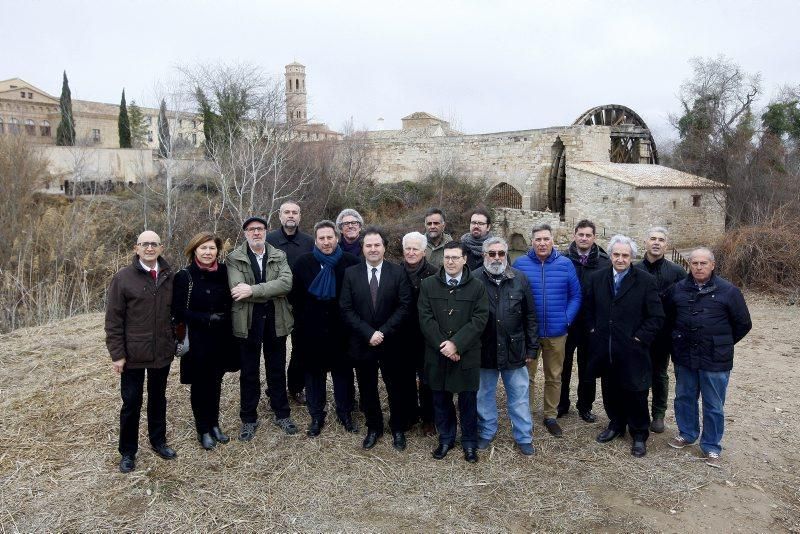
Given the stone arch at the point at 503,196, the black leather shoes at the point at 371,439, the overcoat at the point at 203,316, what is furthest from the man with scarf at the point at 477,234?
the stone arch at the point at 503,196

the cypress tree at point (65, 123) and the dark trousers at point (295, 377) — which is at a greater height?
the cypress tree at point (65, 123)

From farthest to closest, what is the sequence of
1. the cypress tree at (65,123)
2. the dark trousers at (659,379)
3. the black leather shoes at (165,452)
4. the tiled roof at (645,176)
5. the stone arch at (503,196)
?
the cypress tree at (65,123)
the stone arch at (503,196)
the tiled roof at (645,176)
the dark trousers at (659,379)
the black leather shoes at (165,452)

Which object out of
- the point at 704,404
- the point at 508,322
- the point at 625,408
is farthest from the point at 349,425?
the point at 704,404

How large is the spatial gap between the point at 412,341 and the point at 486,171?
20831 mm

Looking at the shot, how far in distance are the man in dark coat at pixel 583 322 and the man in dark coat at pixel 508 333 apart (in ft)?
2.22

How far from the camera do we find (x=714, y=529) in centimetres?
330

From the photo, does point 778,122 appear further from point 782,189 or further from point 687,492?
point 687,492

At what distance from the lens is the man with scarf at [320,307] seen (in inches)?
167

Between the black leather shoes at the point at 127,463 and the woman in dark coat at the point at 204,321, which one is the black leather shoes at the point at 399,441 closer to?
the woman in dark coat at the point at 204,321

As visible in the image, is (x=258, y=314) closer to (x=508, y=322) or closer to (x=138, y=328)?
(x=138, y=328)

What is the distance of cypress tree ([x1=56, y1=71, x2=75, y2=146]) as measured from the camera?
2658 centimetres

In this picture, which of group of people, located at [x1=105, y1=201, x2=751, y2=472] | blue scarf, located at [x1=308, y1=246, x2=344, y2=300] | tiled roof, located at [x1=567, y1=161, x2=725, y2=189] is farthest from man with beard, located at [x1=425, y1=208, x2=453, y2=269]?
tiled roof, located at [x1=567, y1=161, x2=725, y2=189]

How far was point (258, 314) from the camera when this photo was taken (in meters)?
4.17

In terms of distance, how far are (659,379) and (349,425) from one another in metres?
2.64
